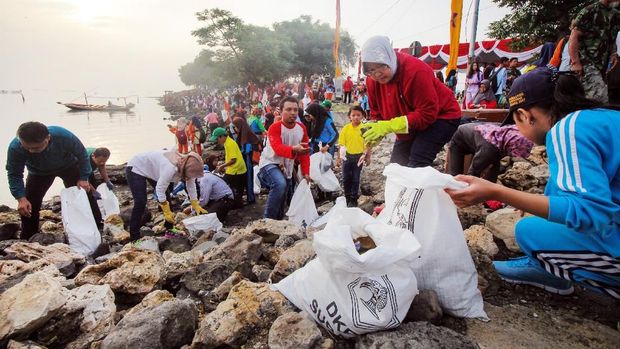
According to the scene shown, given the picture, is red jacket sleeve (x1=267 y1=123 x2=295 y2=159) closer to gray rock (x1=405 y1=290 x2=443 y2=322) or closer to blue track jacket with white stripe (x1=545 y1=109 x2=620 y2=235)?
gray rock (x1=405 y1=290 x2=443 y2=322)

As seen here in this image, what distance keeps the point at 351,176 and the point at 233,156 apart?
2.20m

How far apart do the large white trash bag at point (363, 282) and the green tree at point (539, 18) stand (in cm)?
1503

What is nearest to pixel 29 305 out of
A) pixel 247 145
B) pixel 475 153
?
pixel 475 153

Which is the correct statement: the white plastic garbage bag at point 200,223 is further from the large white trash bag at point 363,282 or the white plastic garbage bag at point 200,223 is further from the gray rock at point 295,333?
the large white trash bag at point 363,282

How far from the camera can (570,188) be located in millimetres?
1193

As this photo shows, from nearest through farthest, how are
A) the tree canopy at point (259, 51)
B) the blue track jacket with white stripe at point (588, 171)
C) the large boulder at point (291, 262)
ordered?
1. the blue track jacket with white stripe at point (588, 171)
2. the large boulder at point (291, 262)
3. the tree canopy at point (259, 51)

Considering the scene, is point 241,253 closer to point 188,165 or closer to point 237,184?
point 188,165

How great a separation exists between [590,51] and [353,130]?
298 centimetres

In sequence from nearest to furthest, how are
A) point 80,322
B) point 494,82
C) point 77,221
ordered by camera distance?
point 80,322 → point 77,221 → point 494,82

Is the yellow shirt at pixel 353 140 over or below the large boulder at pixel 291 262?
over

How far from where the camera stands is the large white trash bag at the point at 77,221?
3756 mm

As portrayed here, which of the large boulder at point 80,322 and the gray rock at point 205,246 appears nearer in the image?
the large boulder at point 80,322

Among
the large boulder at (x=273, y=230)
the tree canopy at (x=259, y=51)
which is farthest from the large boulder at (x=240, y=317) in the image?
the tree canopy at (x=259, y=51)

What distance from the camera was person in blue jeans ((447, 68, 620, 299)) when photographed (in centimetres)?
117
